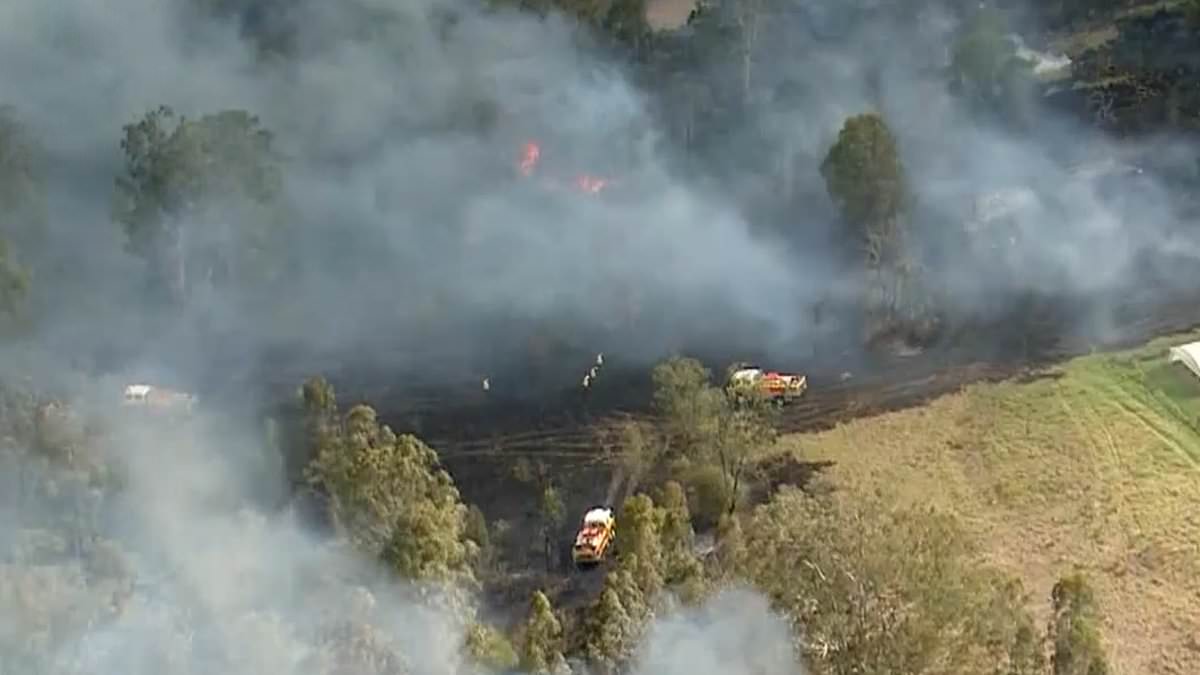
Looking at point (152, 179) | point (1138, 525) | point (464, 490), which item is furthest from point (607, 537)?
point (152, 179)

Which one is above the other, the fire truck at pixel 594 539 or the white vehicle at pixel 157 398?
the white vehicle at pixel 157 398

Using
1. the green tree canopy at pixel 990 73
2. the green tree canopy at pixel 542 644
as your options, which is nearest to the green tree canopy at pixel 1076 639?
Answer: the green tree canopy at pixel 542 644

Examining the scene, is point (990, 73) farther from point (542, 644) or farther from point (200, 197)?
point (542, 644)

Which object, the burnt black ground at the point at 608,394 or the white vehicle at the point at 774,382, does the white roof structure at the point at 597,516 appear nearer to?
the burnt black ground at the point at 608,394

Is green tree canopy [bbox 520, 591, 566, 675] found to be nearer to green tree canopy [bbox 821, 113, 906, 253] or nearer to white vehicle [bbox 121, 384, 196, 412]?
white vehicle [bbox 121, 384, 196, 412]

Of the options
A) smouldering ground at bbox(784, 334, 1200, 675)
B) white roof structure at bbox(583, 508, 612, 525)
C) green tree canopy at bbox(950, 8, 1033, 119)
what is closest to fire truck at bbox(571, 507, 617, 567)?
white roof structure at bbox(583, 508, 612, 525)

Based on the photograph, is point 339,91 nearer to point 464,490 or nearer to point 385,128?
point 385,128
